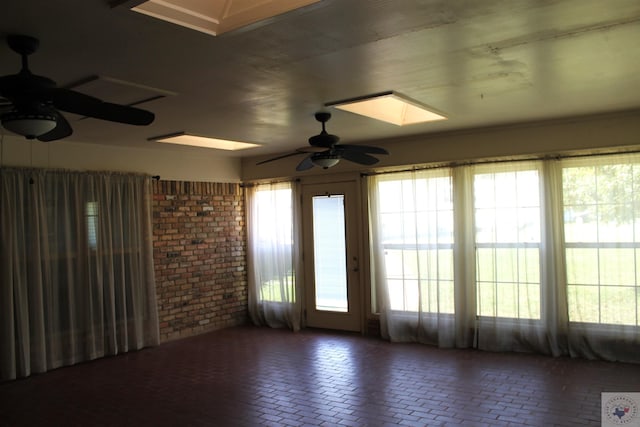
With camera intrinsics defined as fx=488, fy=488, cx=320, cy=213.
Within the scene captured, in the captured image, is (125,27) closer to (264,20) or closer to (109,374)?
(264,20)

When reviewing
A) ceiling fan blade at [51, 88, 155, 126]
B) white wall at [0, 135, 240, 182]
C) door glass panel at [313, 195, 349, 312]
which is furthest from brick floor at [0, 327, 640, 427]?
ceiling fan blade at [51, 88, 155, 126]

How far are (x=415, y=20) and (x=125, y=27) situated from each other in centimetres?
145

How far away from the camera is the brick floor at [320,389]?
3.93 meters

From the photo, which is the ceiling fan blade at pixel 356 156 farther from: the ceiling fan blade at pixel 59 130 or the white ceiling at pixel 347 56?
the ceiling fan blade at pixel 59 130

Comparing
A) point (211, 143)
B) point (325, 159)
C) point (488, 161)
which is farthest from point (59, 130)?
point (488, 161)

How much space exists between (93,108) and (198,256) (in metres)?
4.75

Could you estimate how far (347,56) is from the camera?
2.96 m

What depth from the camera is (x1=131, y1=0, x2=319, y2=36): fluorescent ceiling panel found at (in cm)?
228

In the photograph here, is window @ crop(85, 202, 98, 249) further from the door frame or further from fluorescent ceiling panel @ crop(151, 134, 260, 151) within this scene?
the door frame

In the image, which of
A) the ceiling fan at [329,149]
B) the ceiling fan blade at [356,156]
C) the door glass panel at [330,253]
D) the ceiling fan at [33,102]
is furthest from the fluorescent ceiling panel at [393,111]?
the ceiling fan at [33,102]

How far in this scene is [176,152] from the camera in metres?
6.81

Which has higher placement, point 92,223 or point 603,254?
point 92,223

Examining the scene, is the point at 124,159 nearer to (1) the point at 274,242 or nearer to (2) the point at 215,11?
(1) the point at 274,242

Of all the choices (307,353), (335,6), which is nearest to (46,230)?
(307,353)
